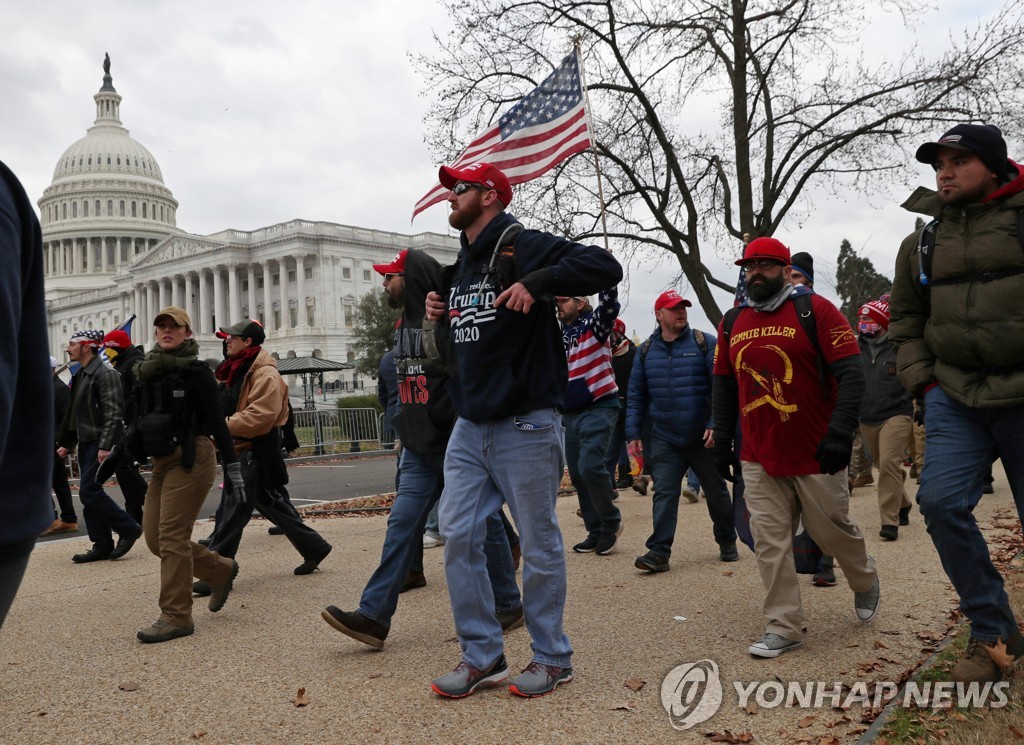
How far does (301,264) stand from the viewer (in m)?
99.2

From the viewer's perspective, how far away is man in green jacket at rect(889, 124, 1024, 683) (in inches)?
149

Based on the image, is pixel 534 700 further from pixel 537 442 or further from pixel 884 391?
pixel 884 391

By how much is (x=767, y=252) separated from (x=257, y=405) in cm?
382

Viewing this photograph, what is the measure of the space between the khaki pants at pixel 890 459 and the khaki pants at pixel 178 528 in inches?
208

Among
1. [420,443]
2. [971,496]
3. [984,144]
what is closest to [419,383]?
[420,443]

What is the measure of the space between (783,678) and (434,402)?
2294 mm

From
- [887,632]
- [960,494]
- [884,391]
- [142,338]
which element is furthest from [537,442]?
[142,338]

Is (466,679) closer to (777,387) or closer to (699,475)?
(777,387)

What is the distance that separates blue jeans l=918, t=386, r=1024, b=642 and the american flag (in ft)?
19.4

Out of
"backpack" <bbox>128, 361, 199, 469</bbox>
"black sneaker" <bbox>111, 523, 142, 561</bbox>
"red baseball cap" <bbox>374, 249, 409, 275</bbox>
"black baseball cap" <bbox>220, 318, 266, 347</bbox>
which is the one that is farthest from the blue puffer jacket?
"black sneaker" <bbox>111, 523, 142, 561</bbox>

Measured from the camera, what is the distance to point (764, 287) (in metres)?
4.85

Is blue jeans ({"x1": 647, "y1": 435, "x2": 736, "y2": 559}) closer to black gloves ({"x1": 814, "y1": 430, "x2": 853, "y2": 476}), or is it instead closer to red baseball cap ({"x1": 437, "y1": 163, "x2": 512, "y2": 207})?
black gloves ({"x1": 814, "y1": 430, "x2": 853, "y2": 476})

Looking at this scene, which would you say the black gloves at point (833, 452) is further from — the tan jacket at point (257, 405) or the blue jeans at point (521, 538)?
the tan jacket at point (257, 405)

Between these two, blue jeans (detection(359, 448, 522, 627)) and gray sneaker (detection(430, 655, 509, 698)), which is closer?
gray sneaker (detection(430, 655, 509, 698))
